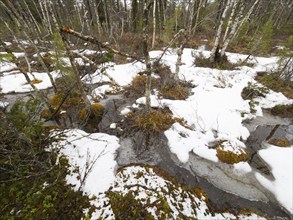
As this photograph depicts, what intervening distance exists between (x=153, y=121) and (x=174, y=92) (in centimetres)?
225

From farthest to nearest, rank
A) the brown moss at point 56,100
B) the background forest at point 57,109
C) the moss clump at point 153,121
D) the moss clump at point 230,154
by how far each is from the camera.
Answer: the brown moss at point 56,100, the moss clump at point 153,121, the moss clump at point 230,154, the background forest at point 57,109

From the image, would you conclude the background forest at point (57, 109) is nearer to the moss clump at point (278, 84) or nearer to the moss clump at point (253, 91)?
the moss clump at point (278, 84)

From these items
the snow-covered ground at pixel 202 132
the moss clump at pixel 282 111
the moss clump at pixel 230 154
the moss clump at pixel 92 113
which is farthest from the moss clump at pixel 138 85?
the moss clump at pixel 282 111

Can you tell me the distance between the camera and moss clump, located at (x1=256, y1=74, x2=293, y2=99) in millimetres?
6802

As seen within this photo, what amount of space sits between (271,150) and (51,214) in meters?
4.91

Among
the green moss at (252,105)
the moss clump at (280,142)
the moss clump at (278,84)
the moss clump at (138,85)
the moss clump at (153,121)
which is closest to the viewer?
the moss clump at (280,142)

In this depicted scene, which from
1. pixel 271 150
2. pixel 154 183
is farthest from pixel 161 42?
pixel 154 183

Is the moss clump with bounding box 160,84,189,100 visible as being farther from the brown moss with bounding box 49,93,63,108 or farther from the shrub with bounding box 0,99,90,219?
the shrub with bounding box 0,99,90,219

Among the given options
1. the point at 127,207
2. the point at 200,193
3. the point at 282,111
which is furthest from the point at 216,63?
the point at 127,207

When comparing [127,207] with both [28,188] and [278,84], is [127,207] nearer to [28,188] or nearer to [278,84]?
[28,188]

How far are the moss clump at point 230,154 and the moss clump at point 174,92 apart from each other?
9.17 feet

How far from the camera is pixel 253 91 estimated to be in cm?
629

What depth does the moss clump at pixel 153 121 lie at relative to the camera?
4828 mm

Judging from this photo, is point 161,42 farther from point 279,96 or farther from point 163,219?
point 163,219
